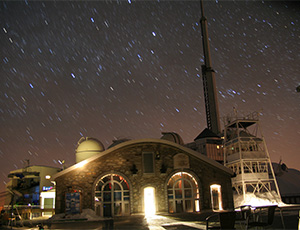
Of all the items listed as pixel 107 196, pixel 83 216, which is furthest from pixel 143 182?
pixel 83 216

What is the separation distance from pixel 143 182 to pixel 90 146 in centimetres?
750

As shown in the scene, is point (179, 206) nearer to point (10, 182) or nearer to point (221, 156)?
point (221, 156)

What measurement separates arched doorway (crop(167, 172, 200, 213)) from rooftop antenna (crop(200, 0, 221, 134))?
93.6ft

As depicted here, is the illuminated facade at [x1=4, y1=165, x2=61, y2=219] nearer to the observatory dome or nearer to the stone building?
the observatory dome

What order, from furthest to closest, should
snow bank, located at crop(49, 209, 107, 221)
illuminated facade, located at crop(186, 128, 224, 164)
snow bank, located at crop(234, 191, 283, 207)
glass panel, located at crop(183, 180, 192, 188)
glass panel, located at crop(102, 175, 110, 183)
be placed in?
illuminated facade, located at crop(186, 128, 224, 164) < snow bank, located at crop(234, 191, 283, 207) < glass panel, located at crop(183, 180, 192, 188) < glass panel, located at crop(102, 175, 110, 183) < snow bank, located at crop(49, 209, 107, 221)

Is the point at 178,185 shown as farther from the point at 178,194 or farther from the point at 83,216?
the point at 83,216

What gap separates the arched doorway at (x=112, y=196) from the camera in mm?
21344

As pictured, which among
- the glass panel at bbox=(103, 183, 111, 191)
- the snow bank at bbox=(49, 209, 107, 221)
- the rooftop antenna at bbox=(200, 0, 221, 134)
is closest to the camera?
the snow bank at bbox=(49, 209, 107, 221)

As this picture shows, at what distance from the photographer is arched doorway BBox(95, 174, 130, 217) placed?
21344mm

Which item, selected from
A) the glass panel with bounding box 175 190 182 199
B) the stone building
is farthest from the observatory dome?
the glass panel with bounding box 175 190 182 199

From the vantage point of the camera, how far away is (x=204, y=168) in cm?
2286

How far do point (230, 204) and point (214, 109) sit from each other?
100ft

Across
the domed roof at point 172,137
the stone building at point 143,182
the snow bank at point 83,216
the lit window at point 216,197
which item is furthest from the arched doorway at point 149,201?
the domed roof at point 172,137

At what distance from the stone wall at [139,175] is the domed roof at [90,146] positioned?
5.33 metres
